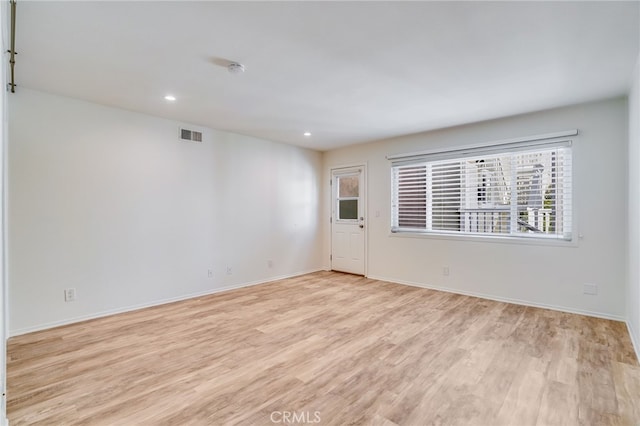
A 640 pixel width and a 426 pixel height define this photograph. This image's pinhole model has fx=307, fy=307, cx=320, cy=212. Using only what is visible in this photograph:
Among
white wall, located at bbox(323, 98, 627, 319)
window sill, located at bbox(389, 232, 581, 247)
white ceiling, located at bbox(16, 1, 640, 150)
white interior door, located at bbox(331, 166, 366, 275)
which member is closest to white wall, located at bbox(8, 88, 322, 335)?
white ceiling, located at bbox(16, 1, 640, 150)

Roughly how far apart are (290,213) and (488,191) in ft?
10.7

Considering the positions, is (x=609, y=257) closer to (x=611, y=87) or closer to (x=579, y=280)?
(x=579, y=280)

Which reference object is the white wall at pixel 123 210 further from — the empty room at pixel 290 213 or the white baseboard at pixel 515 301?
the white baseboard at pixel 515 301

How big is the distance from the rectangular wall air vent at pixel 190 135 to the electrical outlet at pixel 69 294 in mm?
2234

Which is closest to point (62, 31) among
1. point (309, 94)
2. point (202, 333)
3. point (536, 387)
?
point (309, 94)

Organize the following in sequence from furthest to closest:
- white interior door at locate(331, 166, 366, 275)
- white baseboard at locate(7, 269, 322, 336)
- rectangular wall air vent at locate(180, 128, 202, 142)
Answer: white interior door at locate(331, 166, 366, 275) → rectangular wall air vent at locate(180, 128, 202, 142) → white baseboard at locate(7, 269, 322, 336)

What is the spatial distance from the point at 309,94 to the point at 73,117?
8.60 feet

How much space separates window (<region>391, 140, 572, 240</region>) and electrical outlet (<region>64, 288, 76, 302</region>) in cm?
447

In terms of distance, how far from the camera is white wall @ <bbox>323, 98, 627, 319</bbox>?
3404mm

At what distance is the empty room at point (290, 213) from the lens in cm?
200

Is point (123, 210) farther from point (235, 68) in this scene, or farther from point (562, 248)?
point (562, 248)

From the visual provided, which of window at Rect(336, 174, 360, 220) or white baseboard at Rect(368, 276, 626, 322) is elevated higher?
window at Rect(336, 174, 360, 220)

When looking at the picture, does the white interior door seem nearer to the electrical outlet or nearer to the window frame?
the window frame

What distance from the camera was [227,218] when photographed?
15.7 feet
